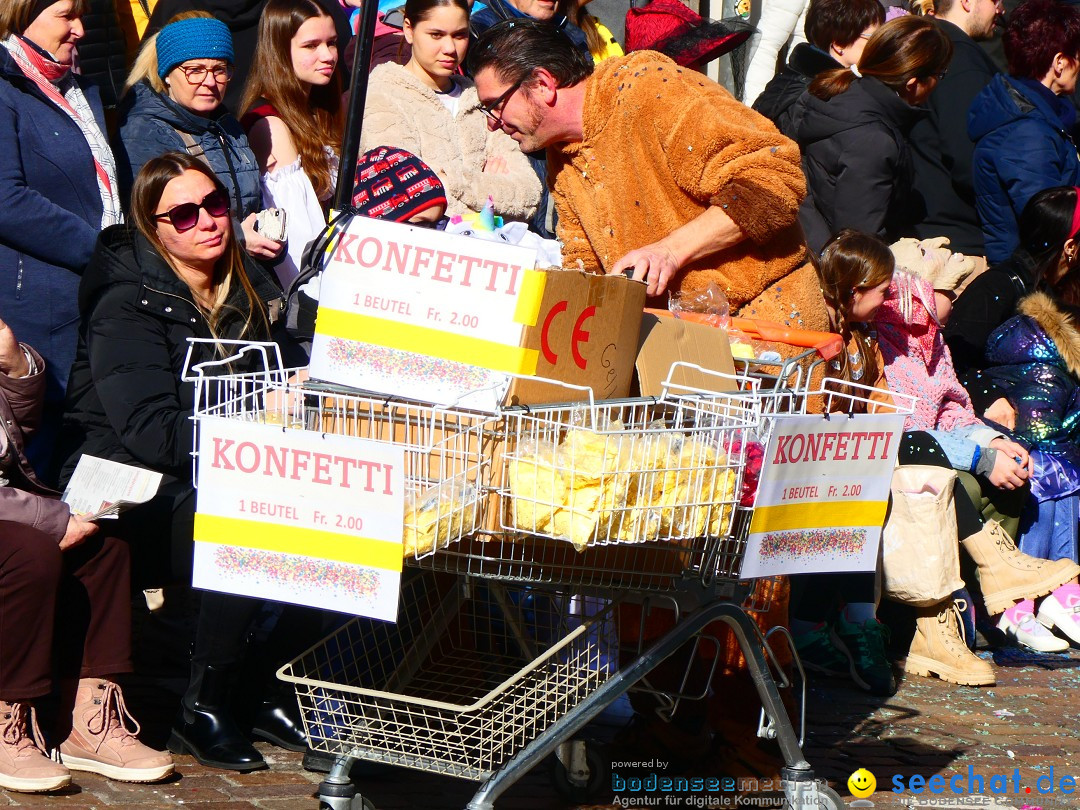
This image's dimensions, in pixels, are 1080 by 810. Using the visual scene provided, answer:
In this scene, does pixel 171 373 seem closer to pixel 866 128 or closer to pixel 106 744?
pixel 106 744

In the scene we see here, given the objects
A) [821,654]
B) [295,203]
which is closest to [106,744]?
[295,203]

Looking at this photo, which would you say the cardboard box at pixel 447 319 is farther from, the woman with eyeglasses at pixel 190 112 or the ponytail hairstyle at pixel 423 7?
the ponytail hairstyle at pixel 423 7

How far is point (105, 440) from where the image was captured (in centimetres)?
448

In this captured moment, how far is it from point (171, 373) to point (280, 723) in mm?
1203

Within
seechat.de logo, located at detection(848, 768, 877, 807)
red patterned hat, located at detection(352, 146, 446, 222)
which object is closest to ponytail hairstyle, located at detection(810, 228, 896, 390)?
red patterned hat, located at detection(352, 146, 446, 222)

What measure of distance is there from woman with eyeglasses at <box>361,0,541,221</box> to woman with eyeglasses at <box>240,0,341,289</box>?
0.80 feet

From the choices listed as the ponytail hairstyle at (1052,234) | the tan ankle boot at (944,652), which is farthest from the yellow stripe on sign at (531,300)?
the ponytail hairstyle at (1052,234)

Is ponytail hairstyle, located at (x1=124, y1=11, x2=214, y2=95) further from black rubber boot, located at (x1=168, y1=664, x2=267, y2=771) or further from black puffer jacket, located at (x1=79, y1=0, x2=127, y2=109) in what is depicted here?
black rubber boot, located at (x1=168, y1=664, x2=267, y2=771)

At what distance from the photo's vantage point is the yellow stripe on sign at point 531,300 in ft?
10.0

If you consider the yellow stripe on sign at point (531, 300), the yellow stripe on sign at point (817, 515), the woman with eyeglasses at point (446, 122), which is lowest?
the yellow stripe on sign at point (817, 515)

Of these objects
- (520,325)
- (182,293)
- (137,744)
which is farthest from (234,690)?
(520,325)

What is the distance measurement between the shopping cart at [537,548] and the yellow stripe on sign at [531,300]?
7.9 inches

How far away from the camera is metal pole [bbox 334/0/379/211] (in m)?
3.55

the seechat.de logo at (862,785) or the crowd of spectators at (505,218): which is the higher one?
the crowd of spectators at (505,218)
